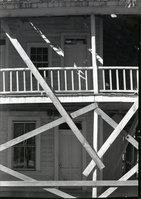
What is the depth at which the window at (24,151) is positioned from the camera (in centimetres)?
1510

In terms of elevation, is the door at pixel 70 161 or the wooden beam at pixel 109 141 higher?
the wooden beam at pixel 109 141

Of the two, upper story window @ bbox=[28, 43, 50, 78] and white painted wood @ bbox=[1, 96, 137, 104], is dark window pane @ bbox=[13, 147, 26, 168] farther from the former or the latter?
upper story window @ bbox=[28, 43, 50, 78]

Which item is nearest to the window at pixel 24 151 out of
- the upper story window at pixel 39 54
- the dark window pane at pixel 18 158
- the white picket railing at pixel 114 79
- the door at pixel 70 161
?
the dark window pane at pixel 18 158

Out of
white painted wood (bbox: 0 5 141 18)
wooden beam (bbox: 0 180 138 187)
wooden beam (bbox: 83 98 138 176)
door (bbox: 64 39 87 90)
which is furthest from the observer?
door (bbox: 64 39 87 90)

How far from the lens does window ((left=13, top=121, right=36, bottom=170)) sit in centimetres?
1510

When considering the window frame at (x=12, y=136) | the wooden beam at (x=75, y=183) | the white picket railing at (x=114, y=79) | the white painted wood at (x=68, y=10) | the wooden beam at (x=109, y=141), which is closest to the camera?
the wooden beam at (x=75, y=183)

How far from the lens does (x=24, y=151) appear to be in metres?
15.2

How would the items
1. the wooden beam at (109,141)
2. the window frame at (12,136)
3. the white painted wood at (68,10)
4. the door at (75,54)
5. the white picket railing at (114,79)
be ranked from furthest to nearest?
the window frame at (12,136) → the door at (75,54) → the white picket railing at (114,79) → the white painted wood at (68,10) → the wooden beam at (109,141)

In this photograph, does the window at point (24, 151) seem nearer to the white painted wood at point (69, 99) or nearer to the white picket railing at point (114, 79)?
the white painted wood at point (69, 99)

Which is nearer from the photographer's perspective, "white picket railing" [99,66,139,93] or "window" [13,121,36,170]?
"white picket railing" [99,66,139,93]

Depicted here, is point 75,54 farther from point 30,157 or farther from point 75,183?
point 75,183

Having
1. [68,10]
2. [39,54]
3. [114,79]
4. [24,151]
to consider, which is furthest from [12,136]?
[68,10]

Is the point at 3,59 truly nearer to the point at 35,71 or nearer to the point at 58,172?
the point at 35,71

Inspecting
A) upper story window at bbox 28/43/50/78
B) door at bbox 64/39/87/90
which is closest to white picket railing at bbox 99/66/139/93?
door at bbox 64/39/87/90
